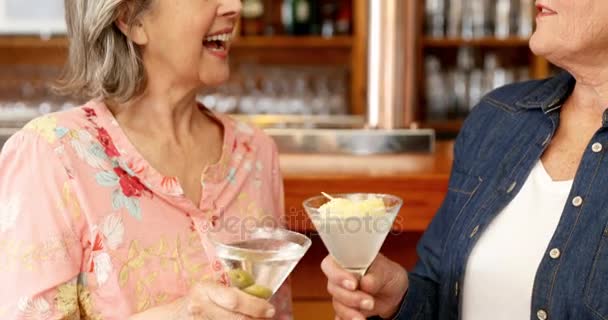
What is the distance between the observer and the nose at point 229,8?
1835 mm

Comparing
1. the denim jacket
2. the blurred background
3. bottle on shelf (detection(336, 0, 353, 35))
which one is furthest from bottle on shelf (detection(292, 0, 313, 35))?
the denim jacket

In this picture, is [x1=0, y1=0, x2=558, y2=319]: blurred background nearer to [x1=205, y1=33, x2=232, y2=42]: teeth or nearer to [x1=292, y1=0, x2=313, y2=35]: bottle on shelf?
[x1=292, y1=0, x2=313, y2=35]: bottle on shelf

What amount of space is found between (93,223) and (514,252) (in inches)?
34.3

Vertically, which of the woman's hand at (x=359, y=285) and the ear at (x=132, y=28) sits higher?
the ear at (x=132, y=28)

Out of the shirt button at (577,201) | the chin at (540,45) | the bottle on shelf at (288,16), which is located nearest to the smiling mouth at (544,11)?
the chin at (540,45)

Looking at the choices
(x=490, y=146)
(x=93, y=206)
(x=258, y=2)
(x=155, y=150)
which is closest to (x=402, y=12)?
(x=490, y=146)

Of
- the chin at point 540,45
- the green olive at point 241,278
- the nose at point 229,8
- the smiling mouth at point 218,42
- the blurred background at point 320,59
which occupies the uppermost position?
the nose at point 229,8

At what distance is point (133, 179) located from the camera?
5.73 feet

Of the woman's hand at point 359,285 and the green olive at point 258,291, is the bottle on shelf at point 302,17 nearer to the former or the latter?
the woman's hand at point 359,285

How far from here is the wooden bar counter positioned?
2.60 m

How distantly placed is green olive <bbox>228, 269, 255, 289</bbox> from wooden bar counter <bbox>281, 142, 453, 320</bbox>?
1072 mm

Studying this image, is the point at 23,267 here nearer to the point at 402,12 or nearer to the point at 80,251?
the point at 80,251

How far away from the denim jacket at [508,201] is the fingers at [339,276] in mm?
304

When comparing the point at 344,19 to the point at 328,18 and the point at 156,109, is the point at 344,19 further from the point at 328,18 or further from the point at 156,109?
the point at 156,109
